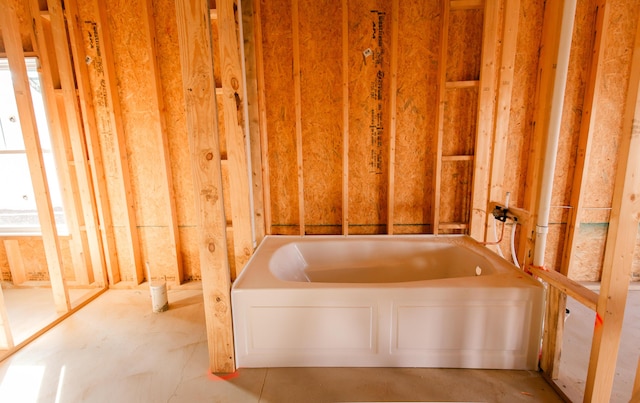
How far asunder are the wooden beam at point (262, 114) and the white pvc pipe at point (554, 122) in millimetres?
2047

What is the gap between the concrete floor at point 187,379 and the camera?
1.53m

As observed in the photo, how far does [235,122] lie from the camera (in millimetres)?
1888

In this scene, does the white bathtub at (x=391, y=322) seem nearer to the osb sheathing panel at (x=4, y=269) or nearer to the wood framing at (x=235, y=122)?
the wood framing at (x=235, y=122)

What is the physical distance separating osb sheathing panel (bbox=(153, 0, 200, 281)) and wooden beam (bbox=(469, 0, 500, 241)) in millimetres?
2583

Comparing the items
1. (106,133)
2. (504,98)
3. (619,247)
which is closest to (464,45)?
(504,98)

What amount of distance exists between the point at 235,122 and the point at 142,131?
1.36m

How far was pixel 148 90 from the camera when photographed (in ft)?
8.50

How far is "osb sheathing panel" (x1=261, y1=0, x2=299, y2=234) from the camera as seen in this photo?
246 cm

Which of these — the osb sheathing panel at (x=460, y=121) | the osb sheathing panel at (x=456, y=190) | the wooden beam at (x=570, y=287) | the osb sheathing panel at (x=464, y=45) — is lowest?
the wooden beam at (x=570, y=287)

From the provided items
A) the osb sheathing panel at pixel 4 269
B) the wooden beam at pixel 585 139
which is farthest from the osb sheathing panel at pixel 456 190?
the osb sheathing panel at pixel 4 269

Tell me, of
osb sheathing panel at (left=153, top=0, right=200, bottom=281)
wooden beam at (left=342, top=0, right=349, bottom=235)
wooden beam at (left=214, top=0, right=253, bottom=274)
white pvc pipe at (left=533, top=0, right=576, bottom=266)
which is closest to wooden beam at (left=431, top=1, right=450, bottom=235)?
wooden beam at (left=342, top=0, right=349, bottom=235)

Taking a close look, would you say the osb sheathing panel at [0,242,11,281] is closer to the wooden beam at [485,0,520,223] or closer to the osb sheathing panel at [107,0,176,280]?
the osb sheathing panel at [107,0,176,280]

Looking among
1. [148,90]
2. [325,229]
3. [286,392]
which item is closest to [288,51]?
[148,90]

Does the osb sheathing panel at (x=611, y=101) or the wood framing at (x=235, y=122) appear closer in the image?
the wood framing at (x=235, y=122)
